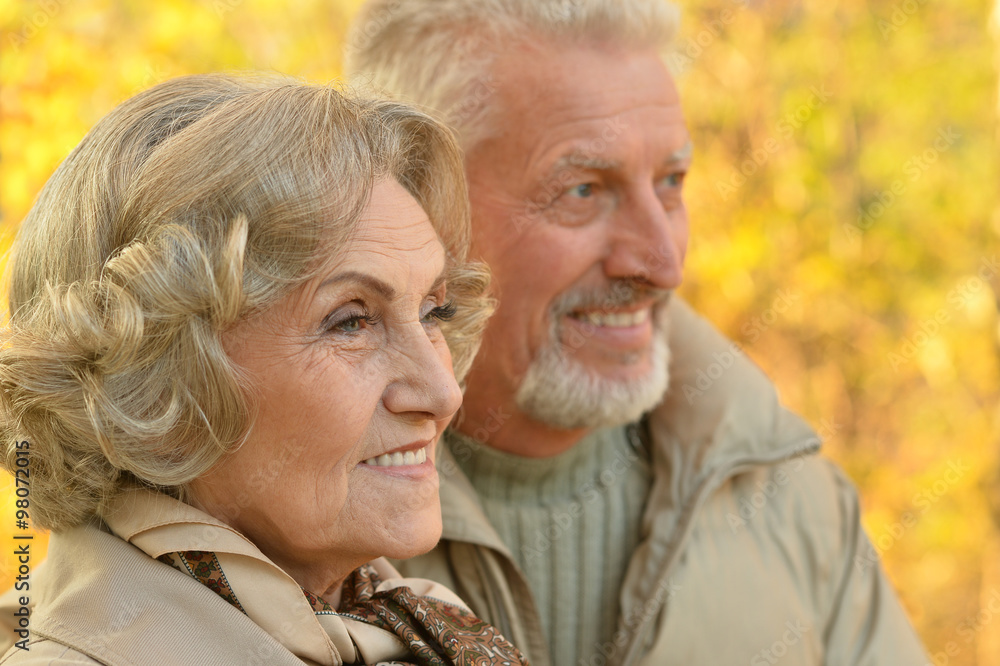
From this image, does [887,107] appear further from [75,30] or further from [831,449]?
[75,30]

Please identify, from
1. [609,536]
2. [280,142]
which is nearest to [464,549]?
[609,536]

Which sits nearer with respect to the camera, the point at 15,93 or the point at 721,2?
the point at 15,93

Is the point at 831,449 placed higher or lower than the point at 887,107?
lower

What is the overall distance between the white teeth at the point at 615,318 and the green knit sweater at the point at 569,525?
1.18ft

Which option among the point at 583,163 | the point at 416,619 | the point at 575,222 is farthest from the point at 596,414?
the point at 416,619

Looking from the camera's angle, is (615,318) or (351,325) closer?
(351,325)

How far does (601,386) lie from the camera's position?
2.37m

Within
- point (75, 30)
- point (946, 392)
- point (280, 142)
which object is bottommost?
point (946, 392)

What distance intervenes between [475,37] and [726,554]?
145cm

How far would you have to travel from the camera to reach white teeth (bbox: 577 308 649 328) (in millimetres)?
2396

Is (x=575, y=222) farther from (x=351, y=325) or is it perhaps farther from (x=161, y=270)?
(x=161, y=270)

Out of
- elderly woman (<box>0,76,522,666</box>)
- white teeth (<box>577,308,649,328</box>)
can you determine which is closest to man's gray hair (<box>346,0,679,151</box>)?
white teeth (<box>577,308,649,328</box>)

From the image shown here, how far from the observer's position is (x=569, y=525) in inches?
100

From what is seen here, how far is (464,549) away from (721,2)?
11.8 ft
